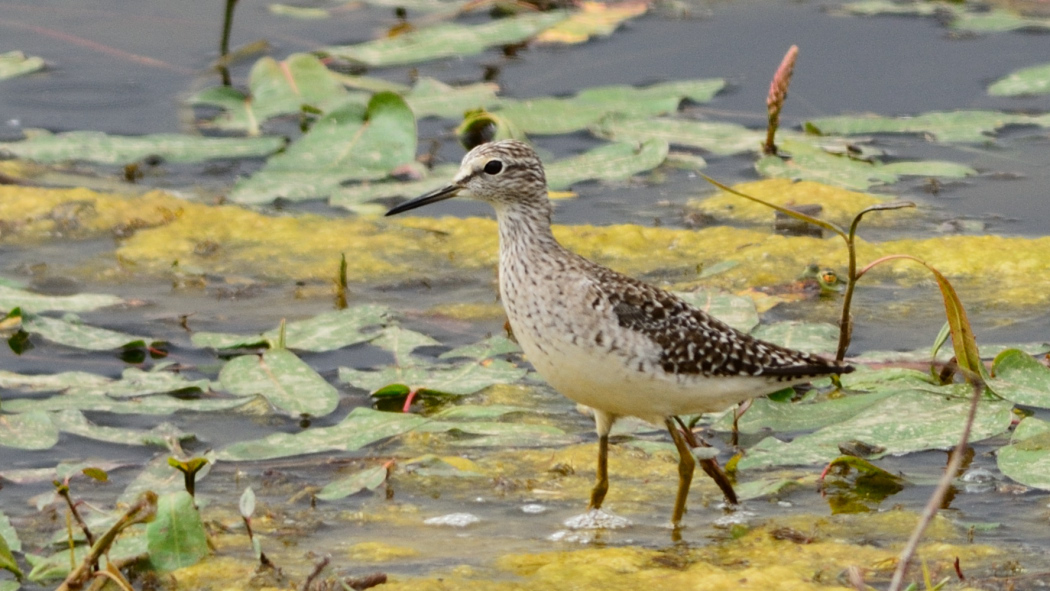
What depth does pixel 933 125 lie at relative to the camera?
8.09 meters

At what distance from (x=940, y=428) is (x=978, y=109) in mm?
4303

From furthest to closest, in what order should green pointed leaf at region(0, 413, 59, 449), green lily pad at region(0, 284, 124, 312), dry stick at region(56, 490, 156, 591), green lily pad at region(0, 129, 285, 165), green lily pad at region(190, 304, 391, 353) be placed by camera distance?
green lily pad at region(0, 129, 285, 165) → green lily pad at region(0, 284, 124, 312) → green lily pad at region(190, 304, 391, 353) → green pointed leaf at region(0, 413, 59, 449) → dry stick at region(56, 490, 156, 591)

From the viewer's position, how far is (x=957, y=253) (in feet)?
22.0

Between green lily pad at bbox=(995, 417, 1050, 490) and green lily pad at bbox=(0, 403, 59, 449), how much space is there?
2.96 metres

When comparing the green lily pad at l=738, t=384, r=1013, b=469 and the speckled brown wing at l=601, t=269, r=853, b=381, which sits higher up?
the speckled brown wing at l=601, t=269, r=853, b=381

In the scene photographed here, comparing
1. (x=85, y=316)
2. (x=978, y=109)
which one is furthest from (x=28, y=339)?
(x=978, y=109)

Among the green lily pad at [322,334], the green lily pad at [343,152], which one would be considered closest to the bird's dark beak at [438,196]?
the green lily pad at [322,334]

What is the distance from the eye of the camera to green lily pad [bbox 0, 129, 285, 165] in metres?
7.66

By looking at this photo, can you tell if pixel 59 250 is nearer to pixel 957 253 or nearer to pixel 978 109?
pixel 957 253

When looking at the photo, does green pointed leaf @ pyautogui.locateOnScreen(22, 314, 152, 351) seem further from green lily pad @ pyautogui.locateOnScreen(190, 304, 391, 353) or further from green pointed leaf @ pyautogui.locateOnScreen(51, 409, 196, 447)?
green pointed leaf @ pyautogui.locateOnScreen(51, 409, 196, 447)

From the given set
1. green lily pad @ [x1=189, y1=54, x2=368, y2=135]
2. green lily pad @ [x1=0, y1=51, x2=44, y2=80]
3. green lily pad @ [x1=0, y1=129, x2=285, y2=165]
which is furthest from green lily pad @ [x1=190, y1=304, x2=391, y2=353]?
green lily pad @ [x1=0, y1=51, x2=44, y2=80]

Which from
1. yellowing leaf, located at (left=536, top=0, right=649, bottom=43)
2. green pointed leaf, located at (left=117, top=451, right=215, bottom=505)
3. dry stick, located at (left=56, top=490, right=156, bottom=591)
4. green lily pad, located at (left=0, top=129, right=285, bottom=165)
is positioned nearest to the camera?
dry stick, located at (left=56, top=490, right=156, bottom=591)

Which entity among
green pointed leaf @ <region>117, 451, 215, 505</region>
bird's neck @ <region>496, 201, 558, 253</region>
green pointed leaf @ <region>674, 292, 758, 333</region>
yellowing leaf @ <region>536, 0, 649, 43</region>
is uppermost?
yellowing leaf @ <region>536, 0, 649, 43</region>

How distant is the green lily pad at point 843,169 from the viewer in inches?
292
